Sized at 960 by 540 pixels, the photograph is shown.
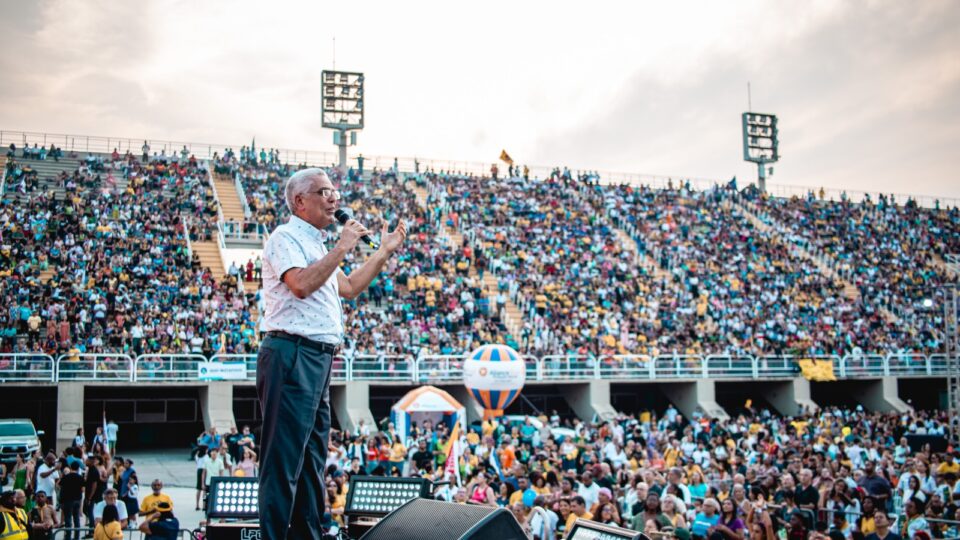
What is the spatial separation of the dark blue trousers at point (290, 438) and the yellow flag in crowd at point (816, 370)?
96.6 ft

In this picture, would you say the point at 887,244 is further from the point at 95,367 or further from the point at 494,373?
the point at 95,367

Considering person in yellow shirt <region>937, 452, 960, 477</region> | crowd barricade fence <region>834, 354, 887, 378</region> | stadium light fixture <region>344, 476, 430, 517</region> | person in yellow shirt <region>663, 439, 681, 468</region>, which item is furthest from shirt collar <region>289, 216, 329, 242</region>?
crowd barricade fence <region>834, 354, 887, 378</region>

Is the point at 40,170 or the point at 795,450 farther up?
the point at 40,170

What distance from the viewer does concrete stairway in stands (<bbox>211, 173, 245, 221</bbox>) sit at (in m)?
33.2

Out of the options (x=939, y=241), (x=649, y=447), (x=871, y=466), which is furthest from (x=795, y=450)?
(x=939, y=241)

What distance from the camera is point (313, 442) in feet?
12.2

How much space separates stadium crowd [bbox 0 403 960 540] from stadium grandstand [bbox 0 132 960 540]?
11cm

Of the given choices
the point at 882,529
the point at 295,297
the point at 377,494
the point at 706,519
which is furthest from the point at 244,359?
the point at 295,297

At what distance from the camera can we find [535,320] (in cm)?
2942

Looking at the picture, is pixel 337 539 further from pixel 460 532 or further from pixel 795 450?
pixel 795 450

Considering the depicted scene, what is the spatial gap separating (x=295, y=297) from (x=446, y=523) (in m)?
1.08

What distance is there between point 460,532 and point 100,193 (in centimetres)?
3072

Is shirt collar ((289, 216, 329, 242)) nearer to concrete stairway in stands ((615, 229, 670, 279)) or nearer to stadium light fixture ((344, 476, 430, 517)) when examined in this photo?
stadium light fixture ((344, 476, 430, 517))

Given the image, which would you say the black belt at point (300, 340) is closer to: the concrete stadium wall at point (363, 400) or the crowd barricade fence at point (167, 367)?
the concrete stadium wall at point (363, 400)
